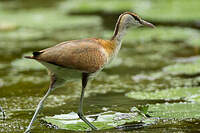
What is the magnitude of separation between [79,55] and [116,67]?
452 cm

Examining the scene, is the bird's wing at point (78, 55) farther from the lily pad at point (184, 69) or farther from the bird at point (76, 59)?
the lily pad at point (184, 69)

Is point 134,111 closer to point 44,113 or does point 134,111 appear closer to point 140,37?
point 44,113

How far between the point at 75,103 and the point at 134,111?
3.76ft

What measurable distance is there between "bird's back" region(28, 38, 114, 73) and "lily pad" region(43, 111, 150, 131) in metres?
0.66

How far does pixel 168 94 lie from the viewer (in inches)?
287

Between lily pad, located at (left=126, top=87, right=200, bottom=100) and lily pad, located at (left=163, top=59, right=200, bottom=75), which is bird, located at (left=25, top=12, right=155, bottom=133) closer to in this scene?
lily pad, located at (left=126, top=87, right=200, bottom=100)

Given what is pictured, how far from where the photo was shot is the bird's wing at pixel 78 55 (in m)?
5.25

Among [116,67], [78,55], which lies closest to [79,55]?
[78,55]

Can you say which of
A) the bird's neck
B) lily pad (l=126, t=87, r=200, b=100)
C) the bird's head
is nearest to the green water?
lily pad (l=126, t=87, r=200, b=100)

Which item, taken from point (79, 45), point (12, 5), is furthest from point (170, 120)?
point (12, 5)

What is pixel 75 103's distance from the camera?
23.6 ft

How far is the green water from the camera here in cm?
629

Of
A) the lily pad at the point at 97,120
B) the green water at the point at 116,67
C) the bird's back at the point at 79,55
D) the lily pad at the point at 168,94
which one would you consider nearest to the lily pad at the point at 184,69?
the green water at the point at 116,67

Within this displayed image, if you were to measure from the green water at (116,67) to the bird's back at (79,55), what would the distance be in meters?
0.77
